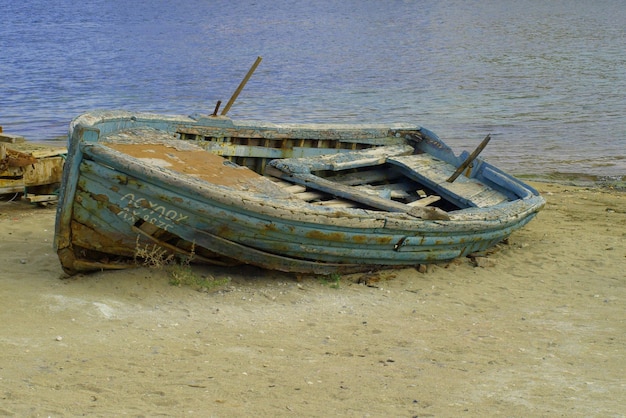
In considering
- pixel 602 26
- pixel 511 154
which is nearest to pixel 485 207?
pixel 511 154

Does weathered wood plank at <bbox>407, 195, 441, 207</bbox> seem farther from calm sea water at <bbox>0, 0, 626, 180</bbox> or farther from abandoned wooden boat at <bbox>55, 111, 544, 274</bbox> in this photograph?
calm sea water at <bbox>0, 0, 626, 180</bbox>

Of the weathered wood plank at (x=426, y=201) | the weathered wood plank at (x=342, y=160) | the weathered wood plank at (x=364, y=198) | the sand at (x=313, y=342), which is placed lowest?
the sand at (x=313, y=342)

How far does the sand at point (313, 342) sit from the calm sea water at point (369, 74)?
22.9ft

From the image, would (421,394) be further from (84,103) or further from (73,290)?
(84,103)

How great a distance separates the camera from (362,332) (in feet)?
19.5

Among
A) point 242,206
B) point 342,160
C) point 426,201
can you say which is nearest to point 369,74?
point 342,160

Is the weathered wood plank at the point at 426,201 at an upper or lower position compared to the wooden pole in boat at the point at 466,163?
lower

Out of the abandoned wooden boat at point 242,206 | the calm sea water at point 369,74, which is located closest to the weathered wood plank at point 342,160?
the abandoned wooden boat at point 242,206

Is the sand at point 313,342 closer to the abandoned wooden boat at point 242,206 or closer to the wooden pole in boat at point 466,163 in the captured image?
the abandoned wooden boat at point 242,206

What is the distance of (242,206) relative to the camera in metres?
6.04

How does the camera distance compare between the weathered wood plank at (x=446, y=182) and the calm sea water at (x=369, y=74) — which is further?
the calm sea water at (x=369, y=74)

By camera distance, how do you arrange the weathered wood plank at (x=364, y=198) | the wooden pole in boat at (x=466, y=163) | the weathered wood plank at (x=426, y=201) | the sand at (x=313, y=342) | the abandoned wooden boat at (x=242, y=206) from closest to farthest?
1. the sand at (x=313, y=342)
2. the abandoned wooden boat at (x=242, y=206)
3. the weathered wood plank at (x=364, y=198)
4. the weathered wood plank at (x=426, y=201)
5. the wooden pole in boat at (x=466, y=163)

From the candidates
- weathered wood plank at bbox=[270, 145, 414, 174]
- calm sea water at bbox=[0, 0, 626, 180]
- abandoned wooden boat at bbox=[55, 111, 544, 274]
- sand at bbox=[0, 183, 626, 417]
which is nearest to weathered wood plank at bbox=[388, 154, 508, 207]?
abandoned wooden boat at bbox=[55, 111, 544, 274]

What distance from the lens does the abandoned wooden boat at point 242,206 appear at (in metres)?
6.05
